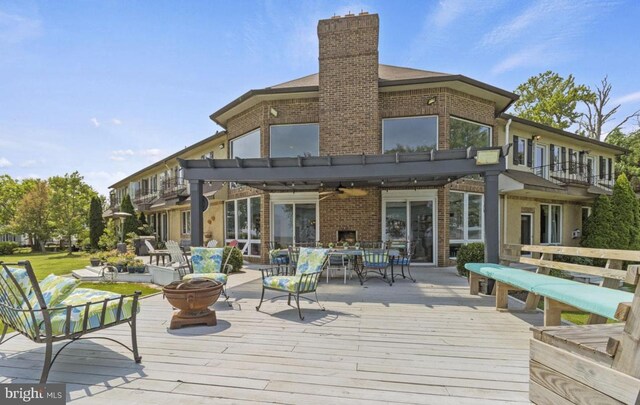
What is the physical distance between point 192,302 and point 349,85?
891cm

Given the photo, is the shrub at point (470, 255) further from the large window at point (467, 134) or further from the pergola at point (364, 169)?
the large window at point (467, 134)

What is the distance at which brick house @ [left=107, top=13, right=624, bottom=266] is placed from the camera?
1058 cm

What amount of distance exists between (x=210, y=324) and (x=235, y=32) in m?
8.94

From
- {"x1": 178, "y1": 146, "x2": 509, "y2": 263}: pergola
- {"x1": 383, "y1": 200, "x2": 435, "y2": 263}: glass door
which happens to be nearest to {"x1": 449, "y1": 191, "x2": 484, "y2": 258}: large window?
{"x1": 383, "y1": 200, "x2": 435, "y2": 263}: glass door

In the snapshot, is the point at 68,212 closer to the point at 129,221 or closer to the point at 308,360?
the point at 129,221

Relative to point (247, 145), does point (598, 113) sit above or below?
above

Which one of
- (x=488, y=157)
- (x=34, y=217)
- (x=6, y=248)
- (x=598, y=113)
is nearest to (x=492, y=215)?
(x=488, y=157)

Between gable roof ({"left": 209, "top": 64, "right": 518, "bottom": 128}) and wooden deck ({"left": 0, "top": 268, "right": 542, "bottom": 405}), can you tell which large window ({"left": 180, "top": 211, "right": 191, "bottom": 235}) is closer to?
gable roof ({"left": 209, "top": 64, "right": 518, "bottom": 128})

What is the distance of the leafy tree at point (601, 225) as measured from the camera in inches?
552

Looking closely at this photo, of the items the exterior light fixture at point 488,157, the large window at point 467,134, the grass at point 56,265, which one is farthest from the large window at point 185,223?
the exterior light fixture at point 488,157

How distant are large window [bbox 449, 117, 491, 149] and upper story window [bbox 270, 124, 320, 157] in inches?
192

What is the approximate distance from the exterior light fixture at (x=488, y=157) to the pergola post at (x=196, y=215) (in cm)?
666

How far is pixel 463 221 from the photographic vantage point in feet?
37.1

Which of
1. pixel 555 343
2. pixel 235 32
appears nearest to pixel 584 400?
pixel 555 343
